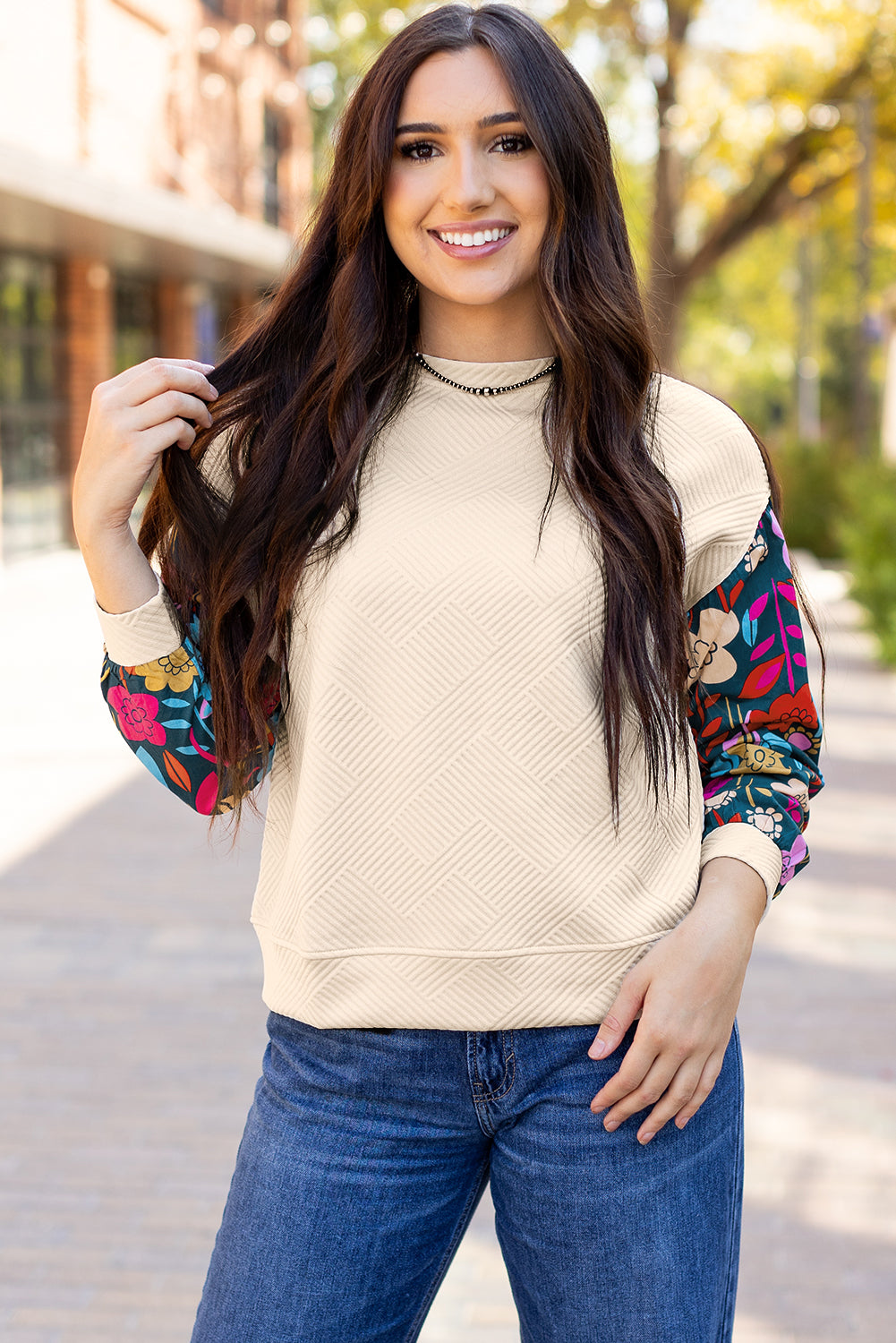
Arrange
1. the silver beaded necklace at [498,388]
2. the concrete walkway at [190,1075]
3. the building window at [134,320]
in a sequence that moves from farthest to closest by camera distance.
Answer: the building window at [134,320], the concrete walkway at [190,1075], the silver beaded necklace at [498,388]

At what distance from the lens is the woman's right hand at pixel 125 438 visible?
62.7 inches

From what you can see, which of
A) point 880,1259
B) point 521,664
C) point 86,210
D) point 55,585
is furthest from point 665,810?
point 55,585

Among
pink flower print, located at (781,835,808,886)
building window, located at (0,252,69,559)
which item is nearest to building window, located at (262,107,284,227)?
building window, located at (0,252,69,559)

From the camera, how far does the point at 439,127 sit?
168cm

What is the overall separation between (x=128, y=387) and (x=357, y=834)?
0.52 m

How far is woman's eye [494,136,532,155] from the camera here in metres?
1.68

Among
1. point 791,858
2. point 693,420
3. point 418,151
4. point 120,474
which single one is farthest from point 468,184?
point 791,858

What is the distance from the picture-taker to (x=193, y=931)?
5484 millimetres

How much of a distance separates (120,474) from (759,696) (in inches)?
28.2

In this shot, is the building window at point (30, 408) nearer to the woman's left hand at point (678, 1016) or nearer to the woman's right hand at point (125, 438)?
the woman's right hand at point (125, 438)

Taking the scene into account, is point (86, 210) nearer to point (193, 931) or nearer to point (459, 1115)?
point (193, 931)

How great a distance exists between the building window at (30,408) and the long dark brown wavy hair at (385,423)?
46.8 feet

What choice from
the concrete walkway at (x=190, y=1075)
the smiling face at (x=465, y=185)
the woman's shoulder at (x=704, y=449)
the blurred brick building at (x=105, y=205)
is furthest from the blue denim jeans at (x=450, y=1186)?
the blurred brick building at (x=105, y=205)

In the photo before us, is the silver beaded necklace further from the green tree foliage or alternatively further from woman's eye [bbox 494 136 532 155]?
the green tree foliage
